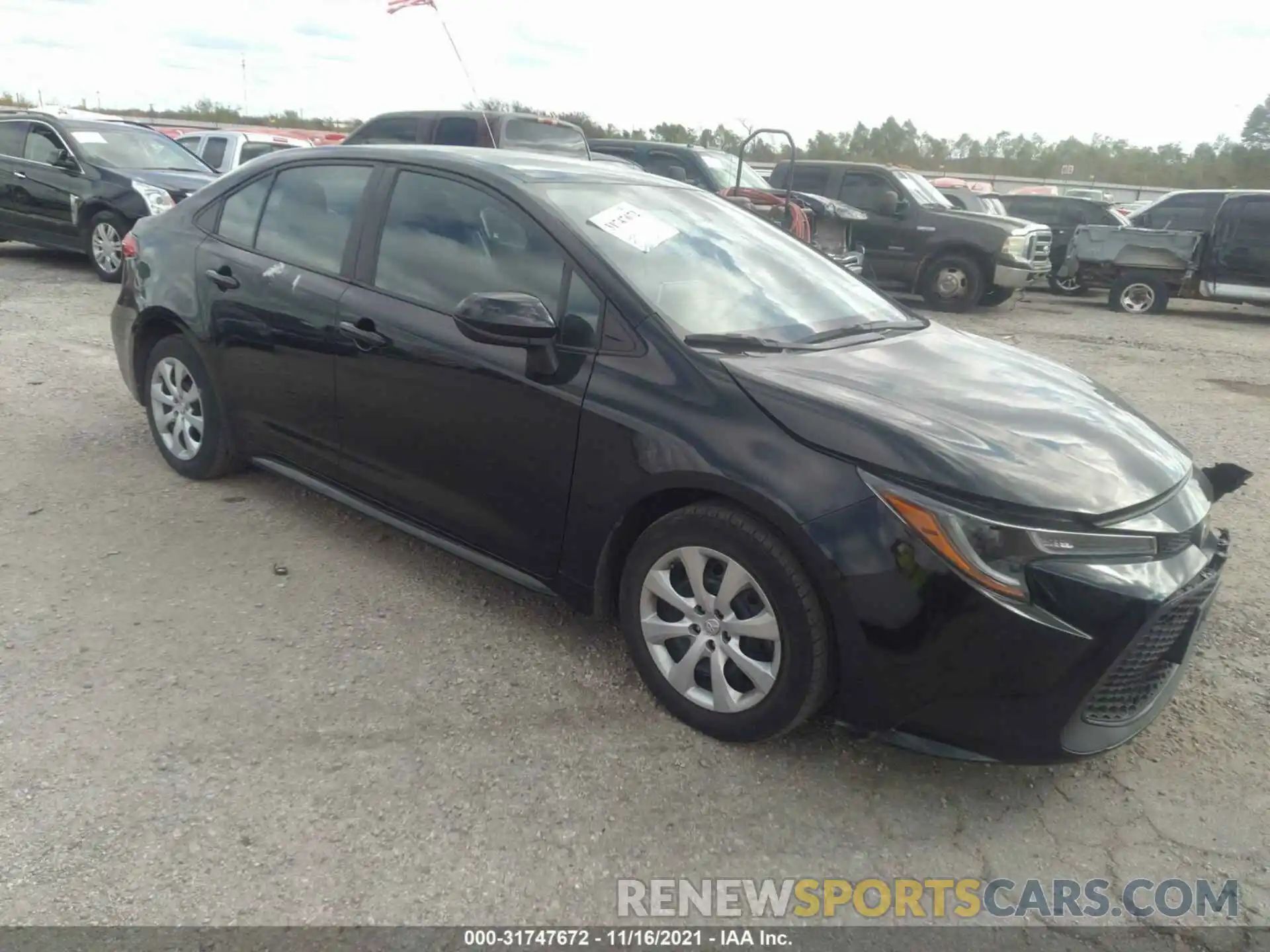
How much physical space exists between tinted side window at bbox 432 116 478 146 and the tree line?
1615 cm

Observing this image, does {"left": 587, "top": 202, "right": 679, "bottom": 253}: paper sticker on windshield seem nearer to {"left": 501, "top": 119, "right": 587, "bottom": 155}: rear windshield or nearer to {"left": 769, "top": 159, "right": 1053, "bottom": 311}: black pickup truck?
{"left": 501, "top": 119, "right": 587, "bottom": 155}: rear windshield

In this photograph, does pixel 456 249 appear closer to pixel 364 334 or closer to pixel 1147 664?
pixel 364 334

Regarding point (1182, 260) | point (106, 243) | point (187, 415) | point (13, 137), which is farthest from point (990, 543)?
point (1182, 260)

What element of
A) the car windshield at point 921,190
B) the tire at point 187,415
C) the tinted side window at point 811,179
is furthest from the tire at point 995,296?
the tire at point 187,415

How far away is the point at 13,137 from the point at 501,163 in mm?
10304

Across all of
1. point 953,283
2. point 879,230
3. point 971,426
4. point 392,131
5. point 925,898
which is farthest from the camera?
point 879,230

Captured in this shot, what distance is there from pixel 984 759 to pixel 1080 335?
33.4 feet

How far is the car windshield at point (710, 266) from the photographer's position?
10.1ft

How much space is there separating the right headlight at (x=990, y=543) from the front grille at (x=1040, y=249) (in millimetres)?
11607

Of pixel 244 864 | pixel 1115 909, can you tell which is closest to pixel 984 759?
pixel 1115 909

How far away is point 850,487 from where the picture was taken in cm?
244

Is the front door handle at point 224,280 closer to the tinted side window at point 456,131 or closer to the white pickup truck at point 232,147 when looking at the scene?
the tinted side window at point 456,131

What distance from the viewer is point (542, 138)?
34.6 ft

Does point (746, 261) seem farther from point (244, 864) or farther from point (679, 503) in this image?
point (244, 864)
